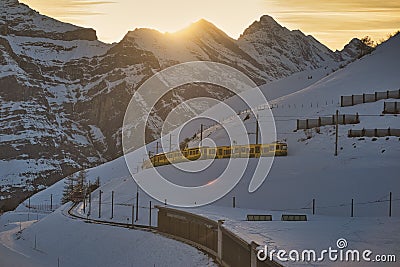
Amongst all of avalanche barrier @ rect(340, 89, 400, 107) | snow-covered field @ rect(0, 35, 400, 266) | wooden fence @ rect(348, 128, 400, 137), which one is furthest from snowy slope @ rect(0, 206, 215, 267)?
avalanche barrier @ rect(340, 89, 400, 107)

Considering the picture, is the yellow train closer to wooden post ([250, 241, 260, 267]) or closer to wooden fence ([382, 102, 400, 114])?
wooden fence ([382, 102, 400, 114])

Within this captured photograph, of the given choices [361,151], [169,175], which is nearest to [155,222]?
[169,175]

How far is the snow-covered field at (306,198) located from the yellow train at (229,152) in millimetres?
1301

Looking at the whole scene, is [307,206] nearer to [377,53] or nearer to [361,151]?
[361,151]

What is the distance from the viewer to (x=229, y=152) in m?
68.0

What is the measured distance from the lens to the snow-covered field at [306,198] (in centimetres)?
3428

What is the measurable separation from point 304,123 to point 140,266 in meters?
29.6

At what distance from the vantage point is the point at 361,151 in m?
56.6

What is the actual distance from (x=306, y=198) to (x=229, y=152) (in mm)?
18526

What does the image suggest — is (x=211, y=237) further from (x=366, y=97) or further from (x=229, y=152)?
(x=366, y=97)

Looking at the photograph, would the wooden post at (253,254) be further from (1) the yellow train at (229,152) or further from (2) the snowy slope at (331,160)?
(1) the yellow train at (229,152)

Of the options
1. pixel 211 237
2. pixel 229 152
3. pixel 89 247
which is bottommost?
pixel 89 247

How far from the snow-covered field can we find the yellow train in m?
1.30

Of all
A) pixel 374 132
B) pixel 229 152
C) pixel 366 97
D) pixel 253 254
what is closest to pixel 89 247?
pixel 229 152
